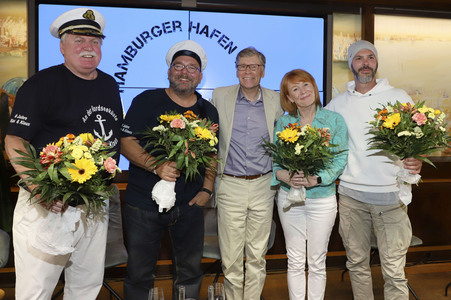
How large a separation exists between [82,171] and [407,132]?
1980 mm

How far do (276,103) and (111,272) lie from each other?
2446mm

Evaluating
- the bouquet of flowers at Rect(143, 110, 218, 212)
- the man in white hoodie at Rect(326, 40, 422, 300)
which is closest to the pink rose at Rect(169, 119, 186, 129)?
the bouquet of flowers at Rect(143, 110, 218, 212)

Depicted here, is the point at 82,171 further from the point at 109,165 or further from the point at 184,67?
the point at 184,67

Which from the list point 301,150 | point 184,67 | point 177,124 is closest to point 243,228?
point 301,150

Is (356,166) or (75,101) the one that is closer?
(75,101)

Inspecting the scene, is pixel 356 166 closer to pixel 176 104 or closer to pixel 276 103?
pixel 276 103

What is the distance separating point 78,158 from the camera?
7.36ft

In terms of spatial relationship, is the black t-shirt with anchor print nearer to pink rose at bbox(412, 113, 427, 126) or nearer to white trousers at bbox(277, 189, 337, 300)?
white trousers at bbox(277, 189, 337, 300)

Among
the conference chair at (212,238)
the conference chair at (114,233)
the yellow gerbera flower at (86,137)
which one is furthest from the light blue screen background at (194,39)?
the yellow gerbera flower at (86,137)

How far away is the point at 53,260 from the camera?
255 centimetres

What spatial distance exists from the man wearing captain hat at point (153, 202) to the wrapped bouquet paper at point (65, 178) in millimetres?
526

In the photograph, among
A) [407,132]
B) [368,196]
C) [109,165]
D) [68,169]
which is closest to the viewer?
[68,169]

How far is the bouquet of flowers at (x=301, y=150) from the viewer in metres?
2.98

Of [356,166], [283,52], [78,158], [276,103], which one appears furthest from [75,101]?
[283,52]
